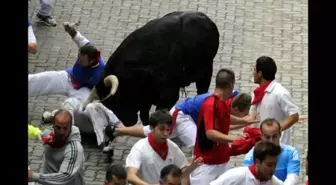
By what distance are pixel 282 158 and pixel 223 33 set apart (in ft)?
21.3

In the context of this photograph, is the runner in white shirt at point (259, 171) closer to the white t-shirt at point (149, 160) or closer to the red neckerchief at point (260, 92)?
the white t-shirt at point (149, 160)

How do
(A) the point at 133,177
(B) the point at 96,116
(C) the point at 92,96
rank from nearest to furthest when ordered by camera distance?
(A) the point at 133,177 → (B) the point at 96,116 → (C) the point at 92,96

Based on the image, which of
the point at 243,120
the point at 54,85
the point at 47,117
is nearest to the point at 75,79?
the point at 54,85

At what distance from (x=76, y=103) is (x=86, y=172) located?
2.93 ft

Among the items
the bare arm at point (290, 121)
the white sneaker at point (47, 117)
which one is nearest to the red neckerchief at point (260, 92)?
the bare arm at point (290, 121)

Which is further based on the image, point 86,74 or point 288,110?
point 86,74

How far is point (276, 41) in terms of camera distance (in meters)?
12.6

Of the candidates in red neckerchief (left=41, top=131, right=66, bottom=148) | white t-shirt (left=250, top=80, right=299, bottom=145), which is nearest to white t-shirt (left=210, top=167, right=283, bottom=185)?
red neckerchief (left=41, top=131, right=66, bottom=148)

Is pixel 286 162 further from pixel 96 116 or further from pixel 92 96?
pixel 92 96

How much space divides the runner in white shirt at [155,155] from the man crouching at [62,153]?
18.1 inches

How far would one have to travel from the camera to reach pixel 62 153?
6.49 meters

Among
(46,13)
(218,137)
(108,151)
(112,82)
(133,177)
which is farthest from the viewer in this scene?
(46,13)

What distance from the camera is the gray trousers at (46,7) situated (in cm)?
1291
